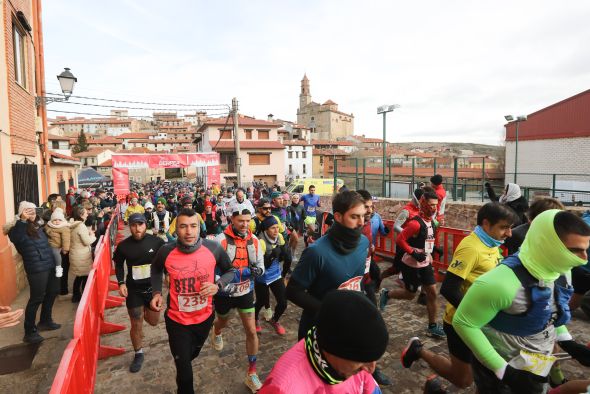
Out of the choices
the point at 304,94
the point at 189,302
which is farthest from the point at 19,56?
the point at 304,94

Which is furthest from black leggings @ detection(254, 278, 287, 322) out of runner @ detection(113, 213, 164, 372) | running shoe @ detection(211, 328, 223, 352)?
runner @ detection(113, 213, 164, 372)

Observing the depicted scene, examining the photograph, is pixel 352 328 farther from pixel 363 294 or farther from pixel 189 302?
pixel 189 302

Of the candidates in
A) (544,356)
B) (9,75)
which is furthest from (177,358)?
(9,75)

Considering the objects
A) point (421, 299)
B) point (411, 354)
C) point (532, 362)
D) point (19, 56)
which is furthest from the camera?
point (19, 56)

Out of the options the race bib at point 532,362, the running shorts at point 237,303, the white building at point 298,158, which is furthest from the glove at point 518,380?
the white building at point 298,158

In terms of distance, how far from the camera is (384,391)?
140 inches

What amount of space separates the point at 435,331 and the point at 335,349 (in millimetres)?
4108

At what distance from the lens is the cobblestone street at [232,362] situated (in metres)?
3.75

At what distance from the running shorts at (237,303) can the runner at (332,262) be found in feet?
4.57

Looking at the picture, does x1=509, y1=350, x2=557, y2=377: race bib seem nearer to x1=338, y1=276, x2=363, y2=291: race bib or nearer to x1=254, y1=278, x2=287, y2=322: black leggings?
x1=338, y1=276, x2=363, y2=291: race bib

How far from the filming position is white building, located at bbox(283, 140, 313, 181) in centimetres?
5781

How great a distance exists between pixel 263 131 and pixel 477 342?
48277mm

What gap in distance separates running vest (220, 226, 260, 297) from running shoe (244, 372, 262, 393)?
89cm

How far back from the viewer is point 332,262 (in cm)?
258
